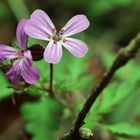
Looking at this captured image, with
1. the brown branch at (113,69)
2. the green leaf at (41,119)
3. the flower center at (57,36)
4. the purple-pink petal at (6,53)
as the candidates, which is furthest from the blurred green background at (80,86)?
the brown branch at (113,69)

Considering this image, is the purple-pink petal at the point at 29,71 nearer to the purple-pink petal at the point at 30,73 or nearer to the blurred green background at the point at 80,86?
the purple-pink petal at the point at 30,73

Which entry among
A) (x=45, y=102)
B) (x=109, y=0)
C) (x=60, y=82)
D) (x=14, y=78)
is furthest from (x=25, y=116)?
(x=109, y=0)

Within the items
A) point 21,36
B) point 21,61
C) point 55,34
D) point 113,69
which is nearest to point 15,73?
point 21,61

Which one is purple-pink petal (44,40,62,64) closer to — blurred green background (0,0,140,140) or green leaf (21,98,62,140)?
blurred green background (0,0,140,140)

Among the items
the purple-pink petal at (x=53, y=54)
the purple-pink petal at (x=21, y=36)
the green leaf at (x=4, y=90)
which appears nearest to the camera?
the purple-pink petal at (x=53, y=54)

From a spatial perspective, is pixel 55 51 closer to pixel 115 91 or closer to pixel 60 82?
pixel 60 82

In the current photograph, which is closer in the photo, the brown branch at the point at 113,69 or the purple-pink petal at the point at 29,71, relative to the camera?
the brown branch at the point at 113,69
